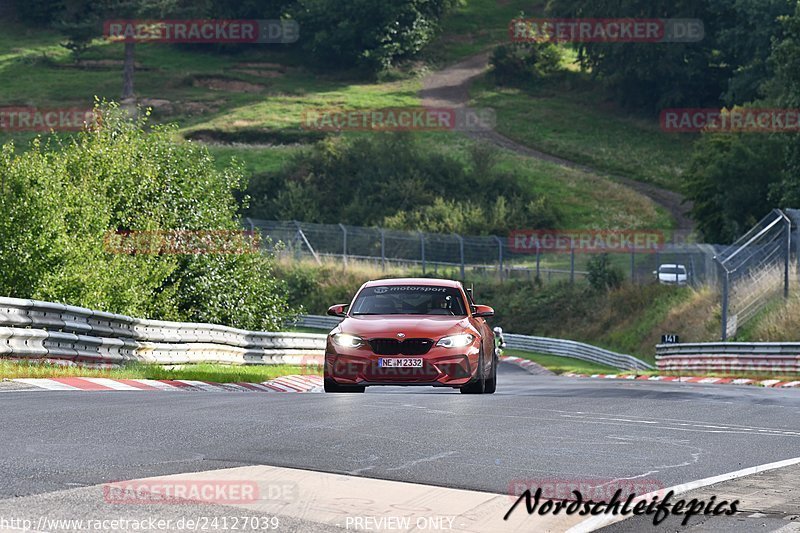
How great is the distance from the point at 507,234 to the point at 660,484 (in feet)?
213

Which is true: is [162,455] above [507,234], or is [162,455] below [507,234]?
above

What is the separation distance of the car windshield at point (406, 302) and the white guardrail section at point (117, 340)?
4342mm

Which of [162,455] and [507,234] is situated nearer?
[162,455]

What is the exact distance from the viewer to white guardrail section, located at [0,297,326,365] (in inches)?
701

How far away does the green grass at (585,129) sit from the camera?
86.2m

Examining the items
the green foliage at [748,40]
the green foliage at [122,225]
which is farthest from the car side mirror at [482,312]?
the green foliage at [748,40]

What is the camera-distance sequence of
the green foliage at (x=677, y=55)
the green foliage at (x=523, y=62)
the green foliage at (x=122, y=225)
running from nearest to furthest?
the green foliage at (x=122, y=225) < the green foliage at (x=677, y=55) < the green foliage at (x=523, y=62)

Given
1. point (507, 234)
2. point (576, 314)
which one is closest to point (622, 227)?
point (507, 234)

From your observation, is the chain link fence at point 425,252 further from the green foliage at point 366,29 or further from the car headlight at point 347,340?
the green foliage at point 366,29

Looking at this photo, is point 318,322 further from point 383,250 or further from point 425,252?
point 425,252

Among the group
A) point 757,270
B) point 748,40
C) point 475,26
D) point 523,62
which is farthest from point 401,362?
point 475,26

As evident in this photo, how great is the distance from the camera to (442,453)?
10.3 meters

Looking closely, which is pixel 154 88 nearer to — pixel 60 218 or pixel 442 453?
pixel 60 218

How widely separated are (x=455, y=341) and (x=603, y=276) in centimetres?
3788
